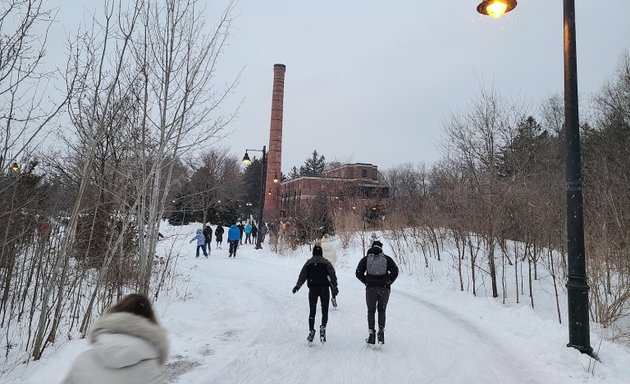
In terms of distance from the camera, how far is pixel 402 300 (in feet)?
40.5

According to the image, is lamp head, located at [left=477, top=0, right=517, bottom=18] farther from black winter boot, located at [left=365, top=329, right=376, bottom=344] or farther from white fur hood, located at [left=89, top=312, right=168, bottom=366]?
white fur hood, located at [left=89, top=312, right=168, bottom=366]

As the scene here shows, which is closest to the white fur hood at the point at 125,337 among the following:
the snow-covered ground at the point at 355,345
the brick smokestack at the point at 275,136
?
the snow-covered ground at the point at 355,345

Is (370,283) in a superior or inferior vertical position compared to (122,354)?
inferior

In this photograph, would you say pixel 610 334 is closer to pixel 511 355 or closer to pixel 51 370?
pixel 511 355

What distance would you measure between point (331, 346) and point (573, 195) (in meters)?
4.53

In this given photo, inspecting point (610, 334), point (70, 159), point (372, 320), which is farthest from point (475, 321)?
point (70, 159)

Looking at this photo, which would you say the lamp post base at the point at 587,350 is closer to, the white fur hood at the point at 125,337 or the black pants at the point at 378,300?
the black pants at the point at 378,300

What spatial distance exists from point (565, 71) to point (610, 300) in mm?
5330

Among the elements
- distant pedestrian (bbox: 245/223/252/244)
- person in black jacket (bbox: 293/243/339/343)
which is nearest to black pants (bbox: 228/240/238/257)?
distant pedestrian (bbox: 245/223/252/244)

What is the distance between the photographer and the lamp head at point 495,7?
5.99 metres

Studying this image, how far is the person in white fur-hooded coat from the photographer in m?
2.34

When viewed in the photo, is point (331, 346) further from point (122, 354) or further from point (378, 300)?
point (122, 354)

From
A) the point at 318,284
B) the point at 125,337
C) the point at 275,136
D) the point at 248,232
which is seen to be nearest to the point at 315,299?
the point at 318,284

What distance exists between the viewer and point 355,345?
24.3 feet
